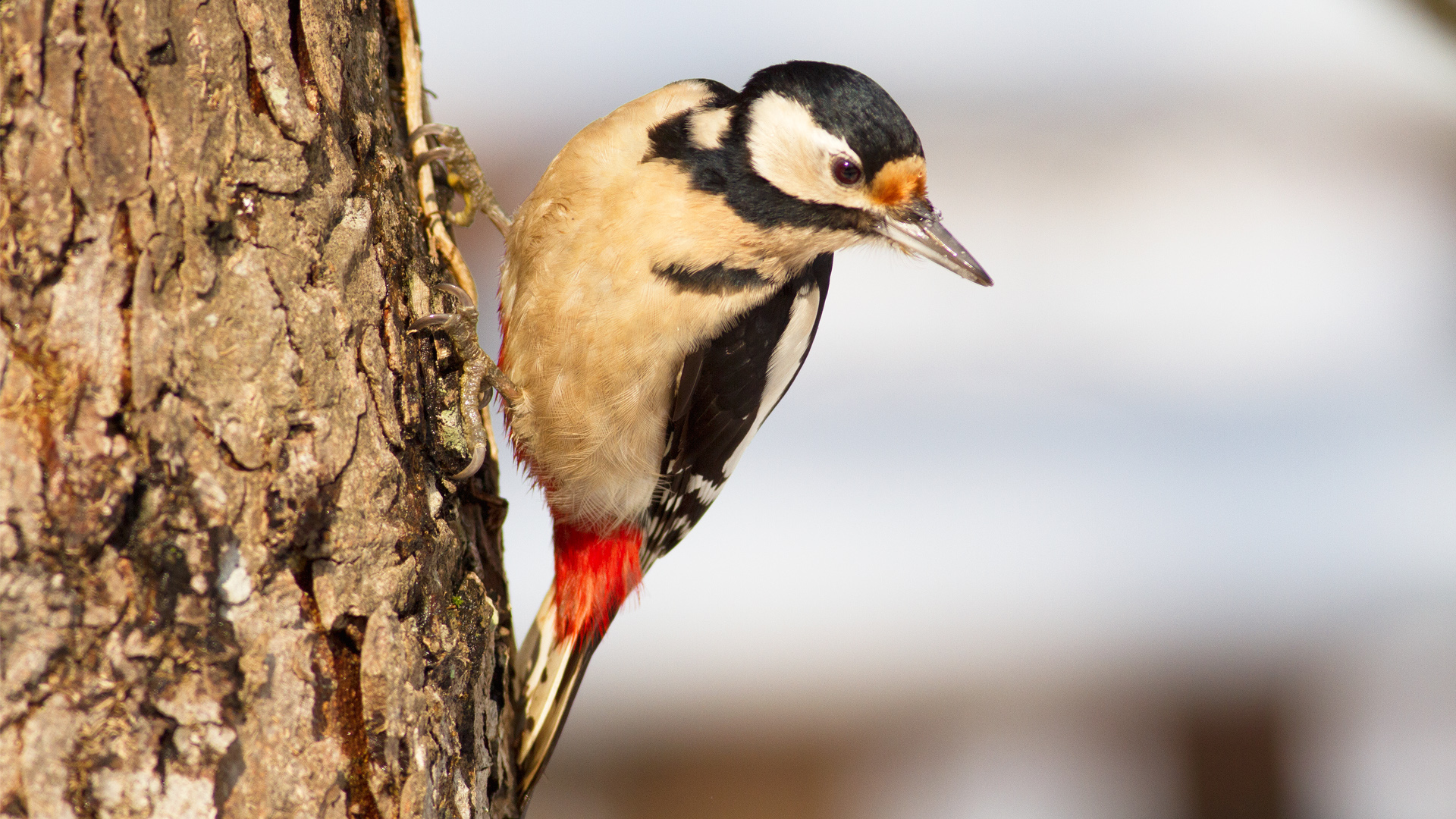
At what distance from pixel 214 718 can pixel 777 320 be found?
118 centimetres

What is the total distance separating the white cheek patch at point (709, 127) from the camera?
179 cm

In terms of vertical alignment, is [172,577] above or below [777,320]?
below

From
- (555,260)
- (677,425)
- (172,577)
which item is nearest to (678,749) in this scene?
(677,425)

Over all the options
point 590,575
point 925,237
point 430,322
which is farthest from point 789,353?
point 430,322

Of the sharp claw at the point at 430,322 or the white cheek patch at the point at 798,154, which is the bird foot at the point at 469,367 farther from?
the white cheek patch at the point at 798,154

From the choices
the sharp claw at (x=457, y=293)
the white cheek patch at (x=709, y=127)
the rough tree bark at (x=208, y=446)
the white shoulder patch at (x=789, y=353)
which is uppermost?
the white cheek patch at (x=709, y=127)

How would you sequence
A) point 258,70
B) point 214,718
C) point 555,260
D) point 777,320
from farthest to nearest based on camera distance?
point 777,320
point 555,260
point 258,70
point 214,718

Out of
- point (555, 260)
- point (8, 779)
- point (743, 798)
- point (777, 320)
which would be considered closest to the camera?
point (8, 779)

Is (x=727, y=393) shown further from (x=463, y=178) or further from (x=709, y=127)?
(x=463, y=178)

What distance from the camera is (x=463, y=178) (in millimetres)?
2020

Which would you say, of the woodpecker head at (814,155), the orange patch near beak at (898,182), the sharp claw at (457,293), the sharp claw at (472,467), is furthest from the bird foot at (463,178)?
the orange patch near beak at (898,182)

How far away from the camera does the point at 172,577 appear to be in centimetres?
100

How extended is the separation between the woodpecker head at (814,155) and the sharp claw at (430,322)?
1.74ft

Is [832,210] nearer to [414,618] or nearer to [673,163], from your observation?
[673,163]
